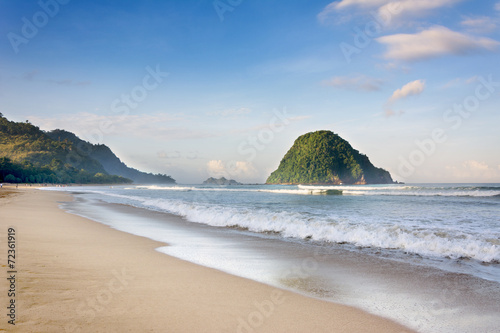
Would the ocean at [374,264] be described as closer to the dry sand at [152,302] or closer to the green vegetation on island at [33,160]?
the dry sand at [152,302]

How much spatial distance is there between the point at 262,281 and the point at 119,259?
3.55 metres

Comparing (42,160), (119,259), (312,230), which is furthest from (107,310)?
(42,160)

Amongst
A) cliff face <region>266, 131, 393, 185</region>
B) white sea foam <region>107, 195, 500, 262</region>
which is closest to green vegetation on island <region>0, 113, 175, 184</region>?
cliff face <region>266, 131, 393, 185</region>

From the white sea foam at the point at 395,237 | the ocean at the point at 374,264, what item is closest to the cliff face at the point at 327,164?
the white sea foam at the point at 395,237

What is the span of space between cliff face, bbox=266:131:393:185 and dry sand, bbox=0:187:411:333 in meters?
148

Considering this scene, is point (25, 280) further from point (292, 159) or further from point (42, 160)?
point (42, 160)

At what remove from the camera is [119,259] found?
723cm

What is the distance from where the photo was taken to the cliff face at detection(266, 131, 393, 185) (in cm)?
15266

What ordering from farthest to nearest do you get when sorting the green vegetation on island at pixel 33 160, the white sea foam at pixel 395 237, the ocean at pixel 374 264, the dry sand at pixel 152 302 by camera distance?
1. the green vegetation on island at pixel 33 160
2. the white sea foam at pixel 395 237
3. the ocean at pixel 374 264
4. the dry sand at pixel 152 302

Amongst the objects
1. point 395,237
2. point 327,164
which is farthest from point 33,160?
point 395,237

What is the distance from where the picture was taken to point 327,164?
153750 millimetres

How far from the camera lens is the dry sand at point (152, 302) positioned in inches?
146

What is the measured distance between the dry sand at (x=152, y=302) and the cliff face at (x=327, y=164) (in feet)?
484

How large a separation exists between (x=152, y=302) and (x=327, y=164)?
154571 mm
